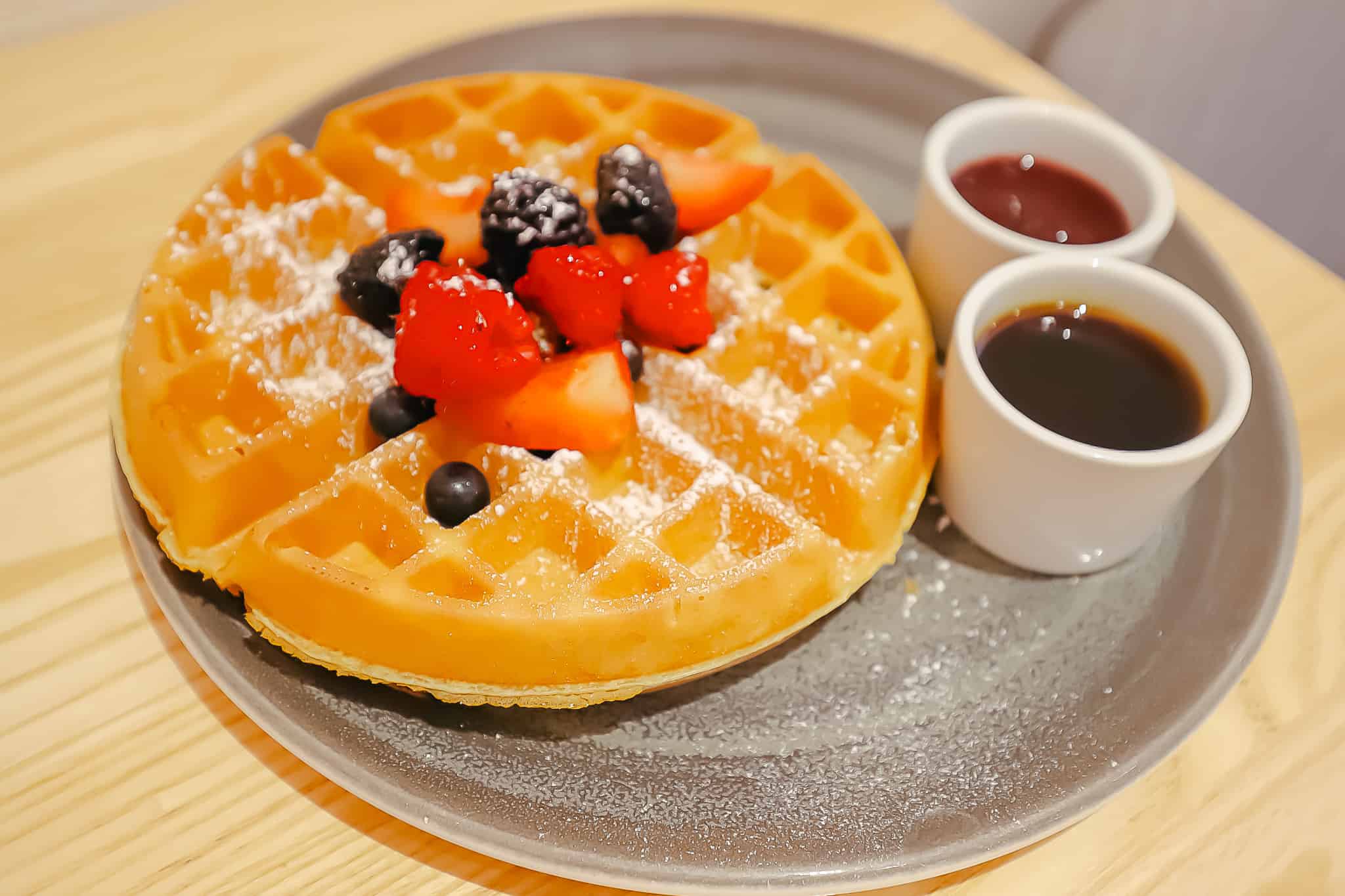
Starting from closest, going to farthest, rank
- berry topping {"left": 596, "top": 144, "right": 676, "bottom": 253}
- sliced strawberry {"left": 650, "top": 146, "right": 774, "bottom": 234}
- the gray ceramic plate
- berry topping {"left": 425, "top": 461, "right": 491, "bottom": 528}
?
the gray ceramic plate < berry topping {"left": 425, "top": 461, "right": 491, "bottom": 528} < berry topping {"left": 596, "top": 144, "right": 676, "bottom": 253} < sliced strawberry {"left": 650, "top": 146, "right": 774, "bottom": 234}

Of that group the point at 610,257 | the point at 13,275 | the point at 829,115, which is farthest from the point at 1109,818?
the point at 13,275

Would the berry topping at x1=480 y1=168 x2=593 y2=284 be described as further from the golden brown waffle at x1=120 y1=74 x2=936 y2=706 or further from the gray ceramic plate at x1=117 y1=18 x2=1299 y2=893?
the gray ceramic plate at x1=117 y1=18 x2=1299 y2=893

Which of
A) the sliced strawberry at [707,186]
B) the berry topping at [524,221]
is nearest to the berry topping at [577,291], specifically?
the berry topping at [524,221]

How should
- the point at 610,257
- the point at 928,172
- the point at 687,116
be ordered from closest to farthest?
the point at 610,257 < the point at 928,172 < the point at 687,116

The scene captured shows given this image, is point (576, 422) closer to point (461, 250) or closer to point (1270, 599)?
point (461, 250)

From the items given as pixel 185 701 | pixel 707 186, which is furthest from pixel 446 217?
pixel 185 701

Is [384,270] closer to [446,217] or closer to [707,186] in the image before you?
[446,217]

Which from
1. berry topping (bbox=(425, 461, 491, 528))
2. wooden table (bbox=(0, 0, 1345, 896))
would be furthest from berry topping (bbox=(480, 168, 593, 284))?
wooden table (bbox=(0, 0, 1345, 896))
